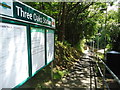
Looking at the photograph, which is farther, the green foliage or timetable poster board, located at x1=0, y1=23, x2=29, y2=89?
the green foliage

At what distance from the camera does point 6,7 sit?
174cm

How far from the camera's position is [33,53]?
2674 mm

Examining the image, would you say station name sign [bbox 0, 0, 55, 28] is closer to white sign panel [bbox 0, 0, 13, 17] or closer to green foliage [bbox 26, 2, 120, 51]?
white sign panel [bbox 0, 0, 13, 17]

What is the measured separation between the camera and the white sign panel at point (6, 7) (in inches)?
65.4

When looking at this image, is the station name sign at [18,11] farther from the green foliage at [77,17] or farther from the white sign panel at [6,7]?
the green foliage at [77,17]

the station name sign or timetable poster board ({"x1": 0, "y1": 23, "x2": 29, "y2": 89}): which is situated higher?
the station name sign

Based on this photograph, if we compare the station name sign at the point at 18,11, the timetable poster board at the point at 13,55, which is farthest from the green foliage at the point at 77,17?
the timetable poster board at the point at 13,55

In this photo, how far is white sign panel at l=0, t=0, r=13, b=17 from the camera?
166 centimetres

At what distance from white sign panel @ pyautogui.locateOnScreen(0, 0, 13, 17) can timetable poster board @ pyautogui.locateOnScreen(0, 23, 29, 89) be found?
0.64 feet

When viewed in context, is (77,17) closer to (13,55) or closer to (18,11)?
(18,11)

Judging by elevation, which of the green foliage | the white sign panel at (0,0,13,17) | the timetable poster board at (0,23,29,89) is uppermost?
the green foliage

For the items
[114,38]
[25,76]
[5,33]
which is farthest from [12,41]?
[114,38]

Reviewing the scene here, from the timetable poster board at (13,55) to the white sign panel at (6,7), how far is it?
20cm

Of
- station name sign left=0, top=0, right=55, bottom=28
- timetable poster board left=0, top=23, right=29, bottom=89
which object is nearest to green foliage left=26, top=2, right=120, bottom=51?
station name sign left=0, top=0, right=55, bottom=28
